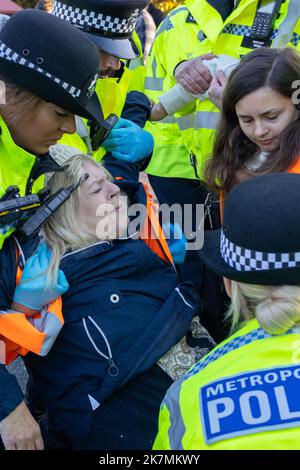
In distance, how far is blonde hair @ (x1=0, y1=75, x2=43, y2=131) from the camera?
1953 mm

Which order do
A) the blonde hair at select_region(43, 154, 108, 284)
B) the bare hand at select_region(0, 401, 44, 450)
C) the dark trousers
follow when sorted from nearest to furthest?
1. the bare hand at select_region(0, 401, 44, 450)
2. the blonde hair at select_region(43, 154, 108, 284)
3. the dark trousers

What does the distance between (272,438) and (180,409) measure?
10.8 inches

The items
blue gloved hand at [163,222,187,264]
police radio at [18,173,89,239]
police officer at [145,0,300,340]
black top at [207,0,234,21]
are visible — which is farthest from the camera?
black top at [207,0,234,21]

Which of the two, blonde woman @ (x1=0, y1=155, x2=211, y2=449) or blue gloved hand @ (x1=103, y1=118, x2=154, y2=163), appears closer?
blonde woman @ (x1=0, y1=155, x2=211, y2=449)

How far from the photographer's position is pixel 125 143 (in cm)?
265

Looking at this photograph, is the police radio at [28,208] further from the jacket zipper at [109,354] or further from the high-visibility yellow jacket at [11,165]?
the jacket zipper at [109,354]

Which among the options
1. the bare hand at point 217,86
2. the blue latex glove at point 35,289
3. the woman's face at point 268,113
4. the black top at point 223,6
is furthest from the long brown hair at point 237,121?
the blue latex glove at point 35,289

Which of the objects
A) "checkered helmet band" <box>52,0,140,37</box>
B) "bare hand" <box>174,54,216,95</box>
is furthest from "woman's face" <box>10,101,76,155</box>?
"bare hand" <box>174,54,216,95</box>

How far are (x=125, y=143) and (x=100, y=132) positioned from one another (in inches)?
5.6

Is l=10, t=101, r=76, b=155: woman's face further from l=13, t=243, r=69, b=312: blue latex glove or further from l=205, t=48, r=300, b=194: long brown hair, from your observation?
l=205, t=48, r=300, b=194: long brown hair

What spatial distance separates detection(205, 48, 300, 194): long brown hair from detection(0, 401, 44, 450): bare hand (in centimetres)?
114

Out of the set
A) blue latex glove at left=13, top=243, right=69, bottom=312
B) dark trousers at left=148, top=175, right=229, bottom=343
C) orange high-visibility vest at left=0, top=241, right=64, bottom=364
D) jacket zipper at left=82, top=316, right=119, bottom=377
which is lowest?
dark trousers at left=148, top=175, right=229, bottom=343

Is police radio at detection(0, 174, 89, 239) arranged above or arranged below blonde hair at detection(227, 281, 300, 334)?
below

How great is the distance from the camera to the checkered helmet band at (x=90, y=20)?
2496 millimetres
